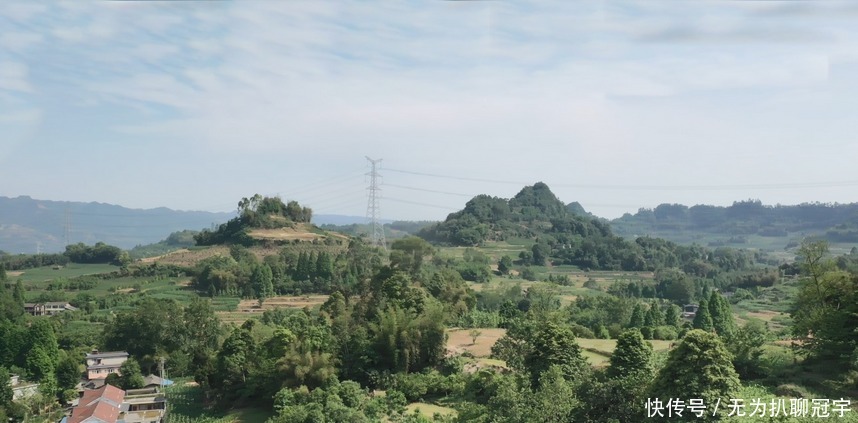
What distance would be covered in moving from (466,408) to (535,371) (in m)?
2.35

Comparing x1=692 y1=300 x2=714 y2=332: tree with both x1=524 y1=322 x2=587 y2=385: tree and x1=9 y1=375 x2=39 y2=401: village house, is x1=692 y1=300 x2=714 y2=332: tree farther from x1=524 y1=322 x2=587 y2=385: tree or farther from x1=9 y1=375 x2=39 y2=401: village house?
x1=9 y1=375 x2=39 y2=401: village house

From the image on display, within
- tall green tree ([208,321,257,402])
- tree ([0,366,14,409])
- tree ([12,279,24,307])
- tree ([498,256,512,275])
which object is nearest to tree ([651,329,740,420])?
tall green tree ([208,321,257,402])

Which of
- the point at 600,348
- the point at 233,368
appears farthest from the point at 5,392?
the point at 600,348

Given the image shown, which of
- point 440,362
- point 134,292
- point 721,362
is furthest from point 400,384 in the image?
point 134,292

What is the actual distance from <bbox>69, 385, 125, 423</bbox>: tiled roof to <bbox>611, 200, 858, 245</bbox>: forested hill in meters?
90.6

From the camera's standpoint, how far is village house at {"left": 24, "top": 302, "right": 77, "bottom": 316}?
120ft

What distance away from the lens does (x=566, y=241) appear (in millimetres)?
71875

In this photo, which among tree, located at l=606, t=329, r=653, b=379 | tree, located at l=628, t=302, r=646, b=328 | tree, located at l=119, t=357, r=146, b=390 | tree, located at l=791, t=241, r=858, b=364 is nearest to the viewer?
tree, located at l=606, t=329, r=653, b=379

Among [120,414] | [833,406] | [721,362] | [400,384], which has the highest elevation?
[721,362]

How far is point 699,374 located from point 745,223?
402 feet

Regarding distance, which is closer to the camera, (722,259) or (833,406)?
(833,406)

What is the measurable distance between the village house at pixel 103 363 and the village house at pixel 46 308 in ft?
37.4

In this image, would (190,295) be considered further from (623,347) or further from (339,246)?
(623,347)

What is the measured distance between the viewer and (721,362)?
38.9 feet
